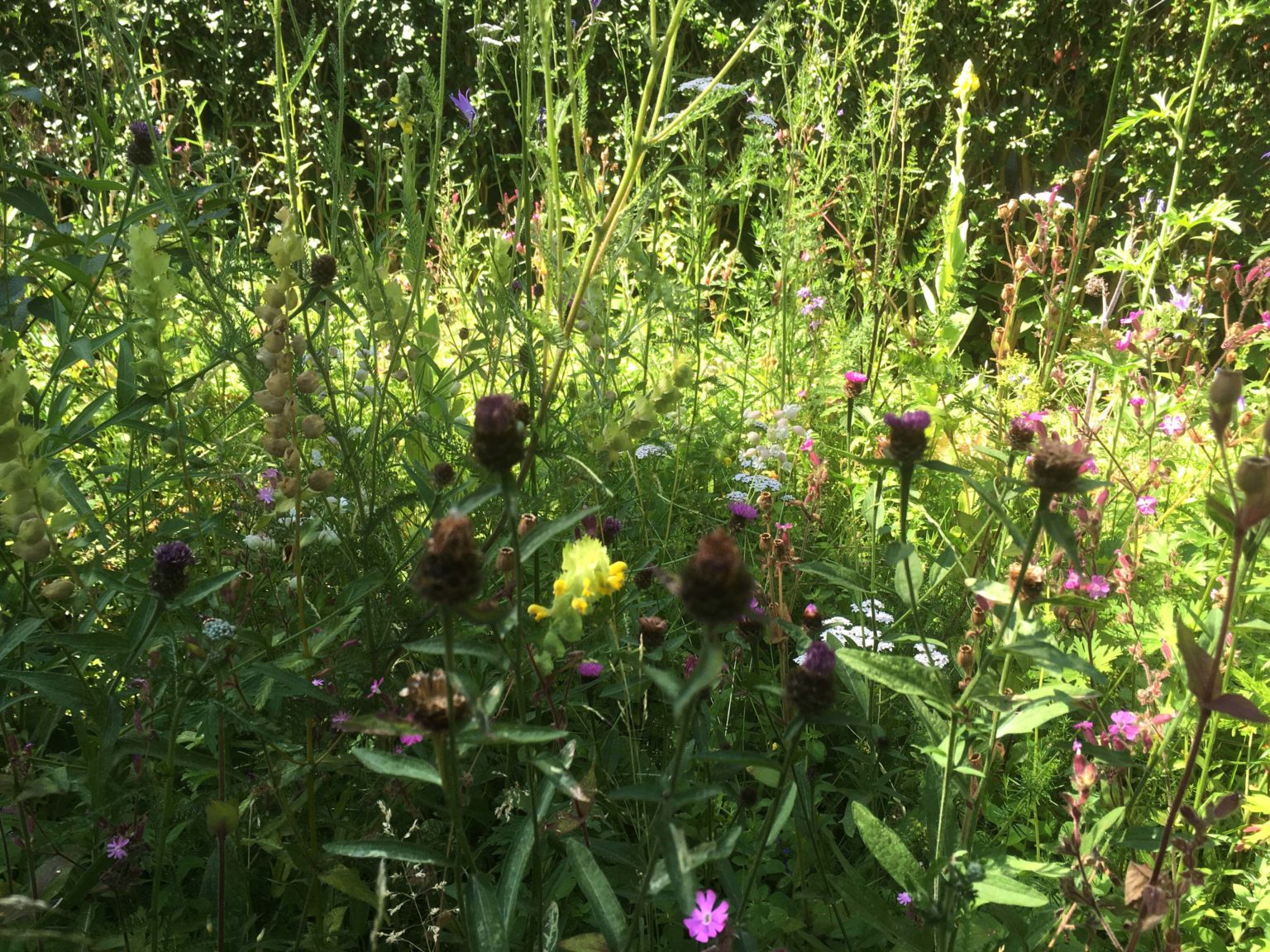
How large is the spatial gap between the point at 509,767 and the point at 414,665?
1.77 ft

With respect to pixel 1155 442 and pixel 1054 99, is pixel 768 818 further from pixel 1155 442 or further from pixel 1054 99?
pixel 1054 99

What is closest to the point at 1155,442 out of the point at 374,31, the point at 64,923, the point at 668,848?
the point at 668,848

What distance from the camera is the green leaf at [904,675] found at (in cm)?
96

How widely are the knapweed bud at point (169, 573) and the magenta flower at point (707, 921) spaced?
24.4 inches

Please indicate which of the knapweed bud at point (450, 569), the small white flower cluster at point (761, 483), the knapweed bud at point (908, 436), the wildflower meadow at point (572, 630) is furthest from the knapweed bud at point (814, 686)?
the small white flower cluster at point (761, 483)

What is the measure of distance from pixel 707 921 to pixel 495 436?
58cm

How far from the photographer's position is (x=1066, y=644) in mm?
1617

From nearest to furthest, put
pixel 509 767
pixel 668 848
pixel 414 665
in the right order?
pixel 668 848
pixel 509 767
pixel 414 665

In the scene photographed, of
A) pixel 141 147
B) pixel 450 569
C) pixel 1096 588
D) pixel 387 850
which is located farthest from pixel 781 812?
pixel 141 147

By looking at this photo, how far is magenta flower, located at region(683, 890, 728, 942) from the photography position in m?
0.93

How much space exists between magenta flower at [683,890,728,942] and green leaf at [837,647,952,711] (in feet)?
0.97

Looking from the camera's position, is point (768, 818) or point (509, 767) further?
point (509, 767)

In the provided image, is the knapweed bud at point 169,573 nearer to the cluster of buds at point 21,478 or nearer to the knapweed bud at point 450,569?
the cluster of buds at point 21,478

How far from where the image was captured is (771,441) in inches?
96.5
